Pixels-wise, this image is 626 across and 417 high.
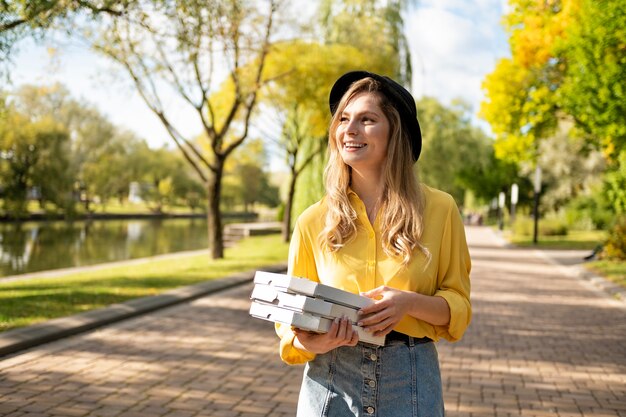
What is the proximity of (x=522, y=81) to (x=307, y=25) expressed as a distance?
23.8 feet

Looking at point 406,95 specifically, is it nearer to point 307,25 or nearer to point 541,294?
point 541,294

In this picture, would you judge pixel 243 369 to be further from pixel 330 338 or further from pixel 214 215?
pixel 214 215

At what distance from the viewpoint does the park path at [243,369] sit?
570cm

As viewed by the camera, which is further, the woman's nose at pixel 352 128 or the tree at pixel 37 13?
the tree at pixel 37 13

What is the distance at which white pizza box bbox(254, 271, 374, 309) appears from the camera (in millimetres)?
1901

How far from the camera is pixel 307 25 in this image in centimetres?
1927

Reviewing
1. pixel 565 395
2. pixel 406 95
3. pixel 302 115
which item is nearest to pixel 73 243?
pixel 302 115

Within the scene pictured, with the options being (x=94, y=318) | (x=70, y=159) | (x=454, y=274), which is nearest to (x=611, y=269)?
(x=94, y=318)

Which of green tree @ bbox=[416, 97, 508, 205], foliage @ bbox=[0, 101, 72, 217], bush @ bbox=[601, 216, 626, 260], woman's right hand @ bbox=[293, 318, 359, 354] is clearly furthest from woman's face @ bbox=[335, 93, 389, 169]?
foliage @ bbox=[0, 101, 72, 217]

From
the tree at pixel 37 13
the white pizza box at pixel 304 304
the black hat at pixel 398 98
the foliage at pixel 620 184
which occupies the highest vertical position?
the tree at pixel 37 13

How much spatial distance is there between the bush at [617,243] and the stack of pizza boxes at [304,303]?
18.6 m

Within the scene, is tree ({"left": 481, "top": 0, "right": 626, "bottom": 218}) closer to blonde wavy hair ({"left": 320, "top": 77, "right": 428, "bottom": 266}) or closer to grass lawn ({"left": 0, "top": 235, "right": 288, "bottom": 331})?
grass lawn ({"left": 0, "top": 235, "right": 288, "bottom": 331})

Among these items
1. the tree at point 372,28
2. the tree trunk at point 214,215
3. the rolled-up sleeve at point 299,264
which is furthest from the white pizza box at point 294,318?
the tree at point 372,28

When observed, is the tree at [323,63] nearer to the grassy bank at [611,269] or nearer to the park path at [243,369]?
the grassy bank at [611,269]
